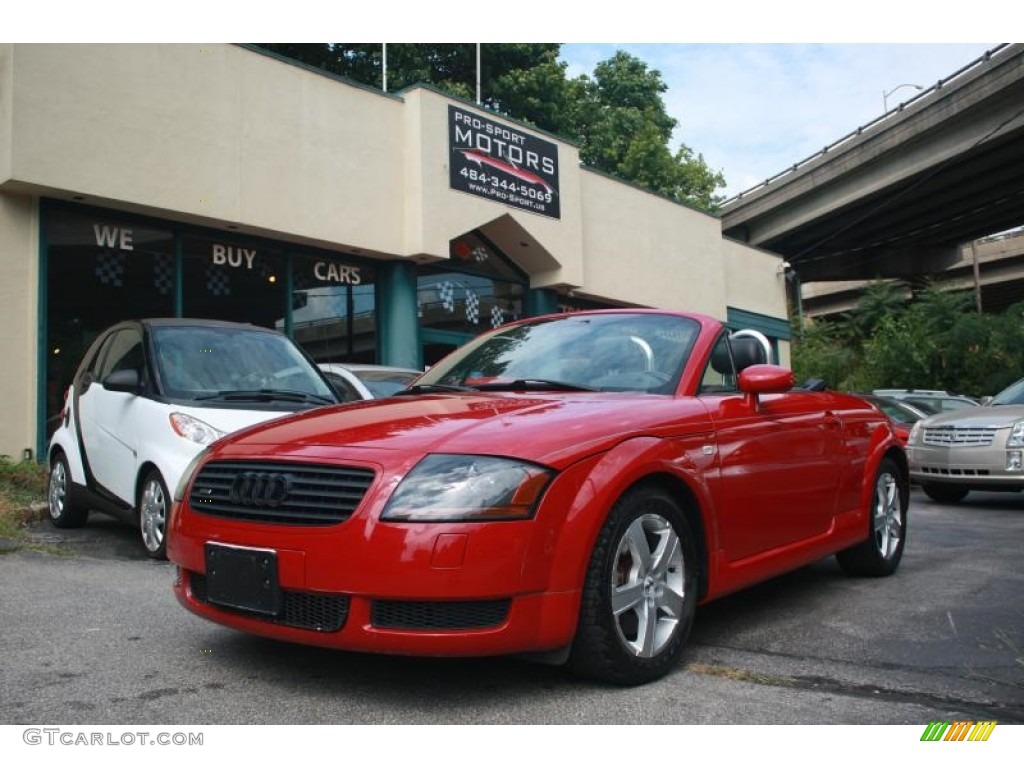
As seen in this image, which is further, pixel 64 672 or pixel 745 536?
pixel 745 536

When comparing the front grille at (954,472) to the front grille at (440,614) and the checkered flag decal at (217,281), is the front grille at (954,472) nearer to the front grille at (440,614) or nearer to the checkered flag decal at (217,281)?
the front grille at (440,614)

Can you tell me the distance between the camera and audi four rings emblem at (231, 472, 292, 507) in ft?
10.5

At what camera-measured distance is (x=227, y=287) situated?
43.3 feet

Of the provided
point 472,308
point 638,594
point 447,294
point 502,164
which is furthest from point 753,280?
point 638,594

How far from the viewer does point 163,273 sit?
40.8ft

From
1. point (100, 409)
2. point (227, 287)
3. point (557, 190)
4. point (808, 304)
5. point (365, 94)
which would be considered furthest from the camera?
point (808, 304)

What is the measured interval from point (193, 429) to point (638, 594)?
12.1ft

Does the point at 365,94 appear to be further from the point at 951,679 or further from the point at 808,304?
the point at 808,304

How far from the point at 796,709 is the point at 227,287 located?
37.9 feet

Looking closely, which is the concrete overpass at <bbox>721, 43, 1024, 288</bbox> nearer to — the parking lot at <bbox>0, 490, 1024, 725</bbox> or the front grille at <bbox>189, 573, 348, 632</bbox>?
the parking lot at <bbox>0, 490, 1024, 725</bbox>

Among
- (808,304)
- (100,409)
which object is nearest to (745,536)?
(100,409)

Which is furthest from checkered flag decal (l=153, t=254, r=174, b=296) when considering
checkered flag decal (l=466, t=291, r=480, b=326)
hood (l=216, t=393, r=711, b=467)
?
hood (l=216, t=393, r=711, b=467)

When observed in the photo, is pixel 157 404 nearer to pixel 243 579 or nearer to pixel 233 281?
pixel 243 579

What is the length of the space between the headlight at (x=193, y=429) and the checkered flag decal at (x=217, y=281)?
7361 millimetres
